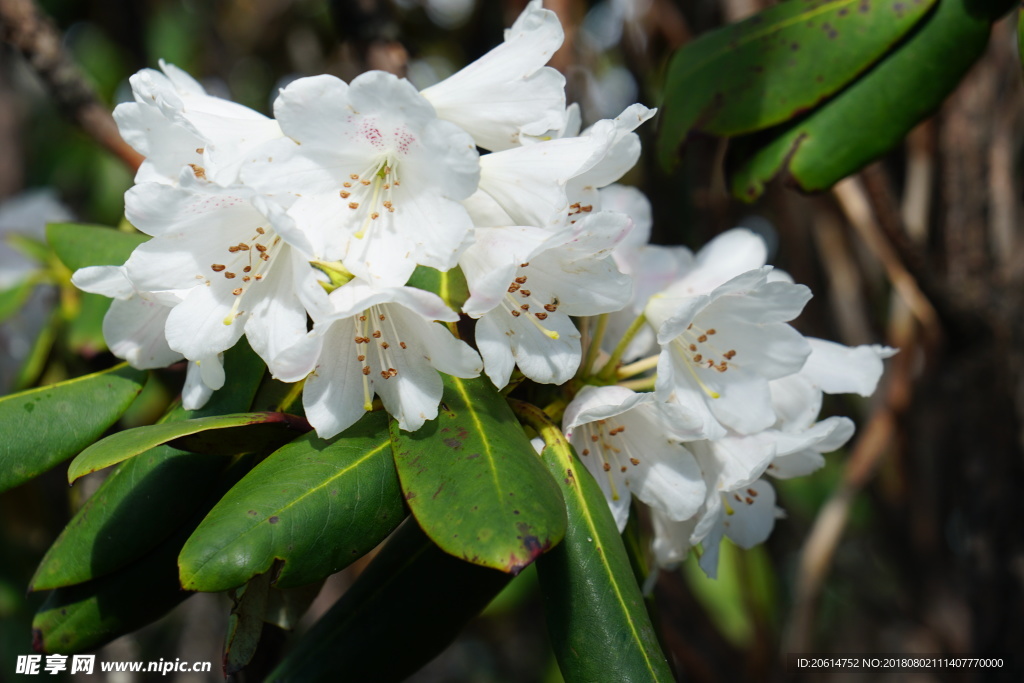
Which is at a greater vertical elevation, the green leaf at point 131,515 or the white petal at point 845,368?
the green leaf at point 131,515

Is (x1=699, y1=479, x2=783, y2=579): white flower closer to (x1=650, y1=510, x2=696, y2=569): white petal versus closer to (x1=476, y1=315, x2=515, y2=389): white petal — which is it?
(x1=650, y1=510, x2=696, y2=569): white petal

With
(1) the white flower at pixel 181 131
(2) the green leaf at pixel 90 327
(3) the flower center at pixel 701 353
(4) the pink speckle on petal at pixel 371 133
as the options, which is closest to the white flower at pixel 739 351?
(3) the flower center at pixel 701 353

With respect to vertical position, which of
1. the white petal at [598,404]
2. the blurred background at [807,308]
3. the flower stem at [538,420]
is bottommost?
the blurred background at [807,308]

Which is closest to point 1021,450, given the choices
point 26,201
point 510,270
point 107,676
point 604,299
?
point 604,299

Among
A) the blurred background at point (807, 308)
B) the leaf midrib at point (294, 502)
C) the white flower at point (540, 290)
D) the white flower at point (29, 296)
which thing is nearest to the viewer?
the leaf midrib at point (294, 502)

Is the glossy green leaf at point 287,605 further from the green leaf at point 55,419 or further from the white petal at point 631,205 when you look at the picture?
the white petal at point 631,205

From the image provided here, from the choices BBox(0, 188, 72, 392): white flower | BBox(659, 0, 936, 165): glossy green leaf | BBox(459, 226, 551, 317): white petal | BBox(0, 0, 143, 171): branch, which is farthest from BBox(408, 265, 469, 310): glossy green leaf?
BBox(0, 188, 72, 392): white flower

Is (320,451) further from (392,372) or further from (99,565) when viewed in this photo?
(99,565)
